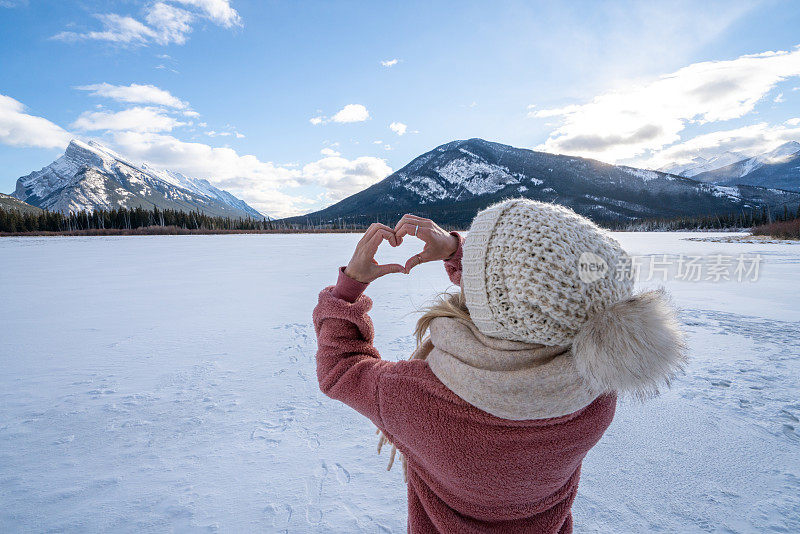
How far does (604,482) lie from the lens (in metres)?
2.34

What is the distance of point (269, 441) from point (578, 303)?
2.62 meters

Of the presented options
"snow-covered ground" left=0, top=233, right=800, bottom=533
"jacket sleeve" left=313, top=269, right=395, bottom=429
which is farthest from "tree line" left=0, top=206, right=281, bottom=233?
"jacket sleeve" left=313, top=269, right=395, bottom=429

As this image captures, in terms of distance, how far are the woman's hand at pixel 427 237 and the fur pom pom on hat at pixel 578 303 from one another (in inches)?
16.4

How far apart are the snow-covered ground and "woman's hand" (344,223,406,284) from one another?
157 centimetres

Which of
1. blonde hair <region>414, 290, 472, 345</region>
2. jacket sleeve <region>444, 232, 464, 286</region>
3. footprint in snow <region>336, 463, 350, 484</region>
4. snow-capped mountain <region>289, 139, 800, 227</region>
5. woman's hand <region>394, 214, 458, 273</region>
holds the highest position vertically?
snow-capped mountain <region>289, 139, 800, 227</region>

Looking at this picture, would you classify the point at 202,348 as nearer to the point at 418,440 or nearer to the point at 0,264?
the point at 418,440

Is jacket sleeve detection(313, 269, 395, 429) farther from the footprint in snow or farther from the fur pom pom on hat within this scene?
the footprint in snow

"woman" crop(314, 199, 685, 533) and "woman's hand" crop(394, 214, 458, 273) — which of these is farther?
"woman's hand" crop(394, 214, 458, 273)

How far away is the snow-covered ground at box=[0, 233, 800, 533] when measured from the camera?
210 centimetres

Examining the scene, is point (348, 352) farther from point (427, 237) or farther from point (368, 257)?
point (427, 237)

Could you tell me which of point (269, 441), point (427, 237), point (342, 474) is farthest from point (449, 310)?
point (269, 441)

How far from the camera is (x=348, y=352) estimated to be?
1.24m

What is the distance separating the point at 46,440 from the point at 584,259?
3.79 metres

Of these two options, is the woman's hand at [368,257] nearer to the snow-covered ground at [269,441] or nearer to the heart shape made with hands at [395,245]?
the heart shape made with hands at [395,245]
